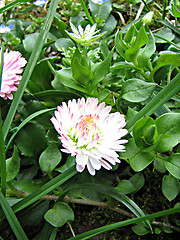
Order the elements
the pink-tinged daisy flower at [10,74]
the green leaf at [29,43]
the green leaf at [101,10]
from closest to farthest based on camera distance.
Result: the pink-tinged daisy flower at [10,74] → the green leaf at [29,43] → the green leaf at [101,10]

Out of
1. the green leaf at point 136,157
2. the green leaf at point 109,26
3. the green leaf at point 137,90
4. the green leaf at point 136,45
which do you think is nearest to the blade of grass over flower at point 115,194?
the green leaf at point 136,157

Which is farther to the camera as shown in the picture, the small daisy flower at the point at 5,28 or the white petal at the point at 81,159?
the small daisy flower at the point at 5,28

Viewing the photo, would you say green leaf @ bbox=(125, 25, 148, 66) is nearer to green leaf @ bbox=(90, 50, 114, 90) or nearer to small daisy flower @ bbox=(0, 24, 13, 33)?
green leaf @ bbox=(90, 50, 114, 90)

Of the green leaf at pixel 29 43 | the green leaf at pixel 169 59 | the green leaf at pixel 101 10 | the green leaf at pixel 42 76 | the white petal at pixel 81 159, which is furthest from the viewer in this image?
the green leaf at pixel 101 10

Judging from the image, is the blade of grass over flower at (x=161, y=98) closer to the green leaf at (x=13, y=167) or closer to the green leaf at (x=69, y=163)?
the green leaf at (x=69, y=163)

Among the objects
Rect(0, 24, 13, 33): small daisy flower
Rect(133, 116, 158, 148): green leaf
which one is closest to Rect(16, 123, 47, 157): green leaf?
Rect(133, 116, 158, 148): green leaf

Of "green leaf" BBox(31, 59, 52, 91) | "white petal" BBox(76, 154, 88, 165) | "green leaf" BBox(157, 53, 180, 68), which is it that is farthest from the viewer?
"green leaf" BBox(31, 59, 52, 91)

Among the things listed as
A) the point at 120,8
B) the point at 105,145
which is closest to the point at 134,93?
the point at 105,145
